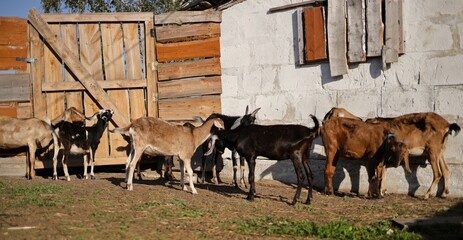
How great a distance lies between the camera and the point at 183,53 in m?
13.2

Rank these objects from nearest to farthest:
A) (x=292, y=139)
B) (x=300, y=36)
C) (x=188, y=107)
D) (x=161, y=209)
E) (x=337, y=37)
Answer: (x=161, y=209) → (x=292, y=139) → (x=337, y=37) → (x=300, y=36) → (x=188, y=107)

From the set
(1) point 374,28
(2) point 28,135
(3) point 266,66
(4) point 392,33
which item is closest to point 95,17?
(2) point 28,135

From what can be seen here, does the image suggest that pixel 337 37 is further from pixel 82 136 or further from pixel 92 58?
pixel 82 136

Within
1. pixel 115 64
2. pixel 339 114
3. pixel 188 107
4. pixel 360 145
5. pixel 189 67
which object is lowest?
pixel 360 145

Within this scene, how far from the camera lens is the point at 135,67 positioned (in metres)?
13.2

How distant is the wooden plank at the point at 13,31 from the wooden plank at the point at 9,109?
1.34 m

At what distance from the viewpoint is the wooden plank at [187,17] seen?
13.2 metres

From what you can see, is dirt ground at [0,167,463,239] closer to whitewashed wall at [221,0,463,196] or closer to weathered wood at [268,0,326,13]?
whitewashed wall at [221,0,463,196]

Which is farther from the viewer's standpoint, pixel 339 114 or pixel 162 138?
pixel 339 114

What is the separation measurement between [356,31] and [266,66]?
221 cm

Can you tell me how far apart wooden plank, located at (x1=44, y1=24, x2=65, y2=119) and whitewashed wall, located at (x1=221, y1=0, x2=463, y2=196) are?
3.77 meters

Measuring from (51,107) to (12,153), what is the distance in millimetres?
1367

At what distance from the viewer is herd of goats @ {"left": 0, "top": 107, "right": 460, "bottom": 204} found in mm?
10195

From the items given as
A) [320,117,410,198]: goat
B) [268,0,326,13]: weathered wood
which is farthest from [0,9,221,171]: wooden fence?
[320,117,410,198]: goat
